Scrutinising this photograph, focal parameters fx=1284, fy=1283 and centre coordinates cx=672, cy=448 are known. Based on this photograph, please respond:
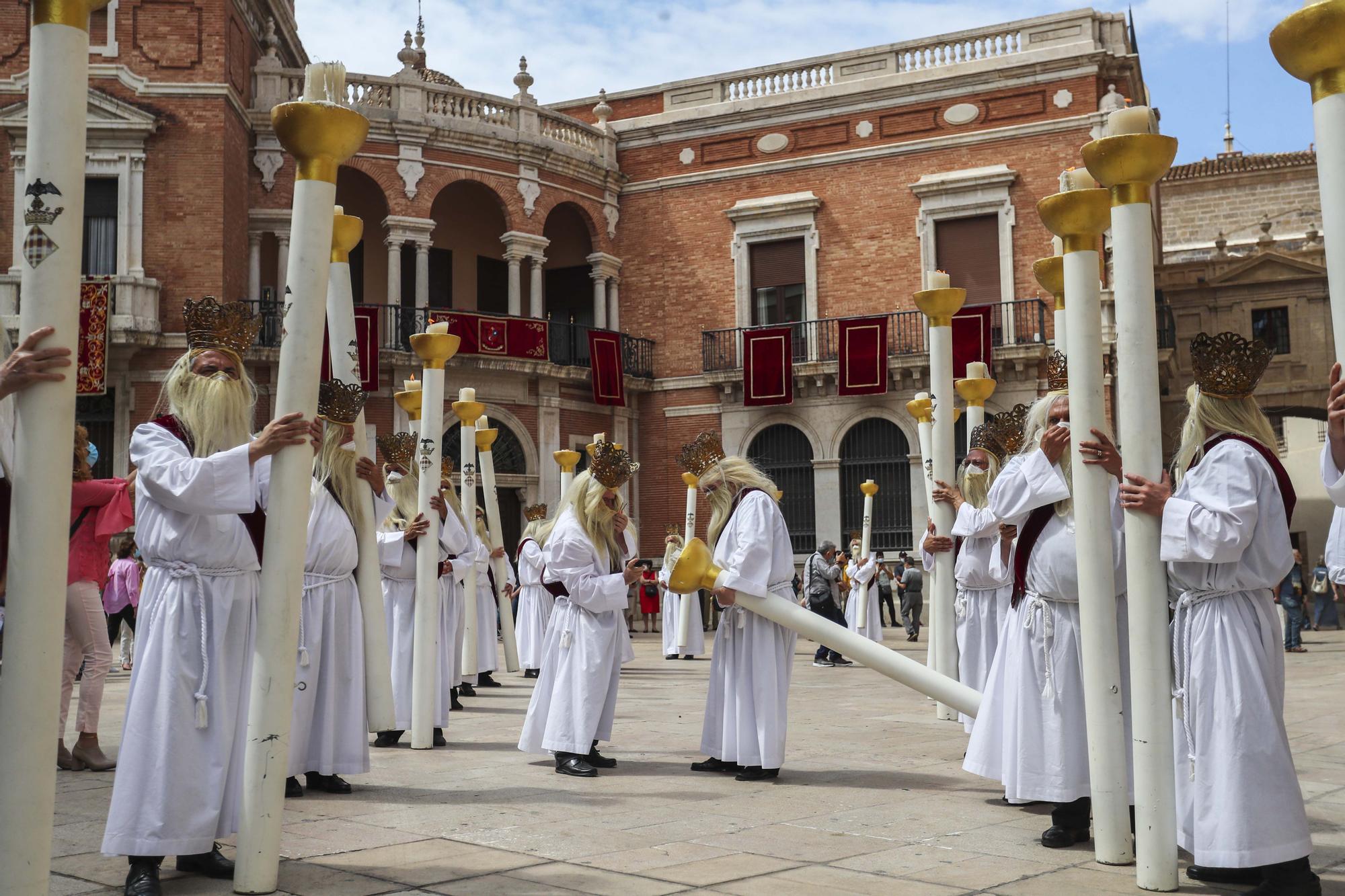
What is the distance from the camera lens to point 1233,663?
14.9 ft

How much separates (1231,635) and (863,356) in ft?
67.8

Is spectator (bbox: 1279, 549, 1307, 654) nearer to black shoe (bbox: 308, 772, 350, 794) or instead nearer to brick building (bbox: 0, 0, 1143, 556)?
brick building (bbox: 0, 0, 1143, 556)

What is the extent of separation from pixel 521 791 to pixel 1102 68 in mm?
21448

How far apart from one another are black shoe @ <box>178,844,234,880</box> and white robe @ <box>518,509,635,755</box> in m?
2.65

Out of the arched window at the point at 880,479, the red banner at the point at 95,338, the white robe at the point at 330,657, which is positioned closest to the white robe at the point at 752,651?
the white robe at the point at 330,657

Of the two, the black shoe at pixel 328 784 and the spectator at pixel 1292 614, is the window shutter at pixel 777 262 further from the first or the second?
the black shoe at pixel 328 784

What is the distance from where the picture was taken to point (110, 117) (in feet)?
71.0

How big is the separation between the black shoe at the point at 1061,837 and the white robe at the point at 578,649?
2802 mm

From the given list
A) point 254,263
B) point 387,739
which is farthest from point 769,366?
point 387,739

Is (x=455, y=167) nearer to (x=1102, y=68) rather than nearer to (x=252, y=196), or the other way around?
(x=252, y=196)

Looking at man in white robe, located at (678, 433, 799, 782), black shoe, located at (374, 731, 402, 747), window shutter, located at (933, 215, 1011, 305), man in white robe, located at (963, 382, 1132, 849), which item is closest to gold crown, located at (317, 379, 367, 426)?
man in white robe, located at (678, 433, 799, 782)

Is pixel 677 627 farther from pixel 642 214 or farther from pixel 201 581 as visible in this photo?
pixel 201 581

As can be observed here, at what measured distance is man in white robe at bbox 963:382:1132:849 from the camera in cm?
547

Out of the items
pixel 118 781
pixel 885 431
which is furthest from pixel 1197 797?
pixel 885 431
